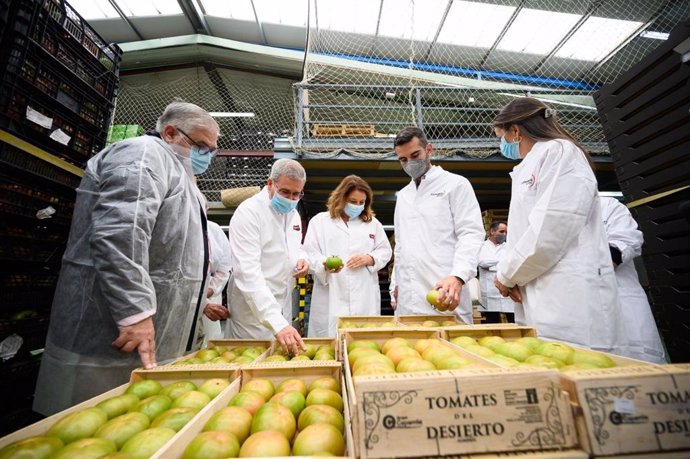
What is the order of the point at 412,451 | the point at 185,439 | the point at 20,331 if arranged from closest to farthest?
1. the point at 412,451
2. the point at 185,439
3. the point at 20,331

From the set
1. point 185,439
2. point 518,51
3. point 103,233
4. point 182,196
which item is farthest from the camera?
point 518,51

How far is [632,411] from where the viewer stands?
2.19 ft

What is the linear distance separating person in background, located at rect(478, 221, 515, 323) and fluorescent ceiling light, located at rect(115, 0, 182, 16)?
1000cm

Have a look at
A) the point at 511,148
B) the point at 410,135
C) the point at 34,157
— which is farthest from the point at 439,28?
the point at 34,157

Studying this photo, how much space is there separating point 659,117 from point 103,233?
3.45 m

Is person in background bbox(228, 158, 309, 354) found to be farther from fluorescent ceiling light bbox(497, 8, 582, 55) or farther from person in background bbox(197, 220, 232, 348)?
fluorescent ceiling light bbox(497, 8, 582, 55)

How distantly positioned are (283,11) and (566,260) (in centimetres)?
975

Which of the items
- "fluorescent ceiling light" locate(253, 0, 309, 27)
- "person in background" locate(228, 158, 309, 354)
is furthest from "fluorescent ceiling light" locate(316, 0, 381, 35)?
"person in background" locate(228, 158, 309, 354)

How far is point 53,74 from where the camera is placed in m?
2.06

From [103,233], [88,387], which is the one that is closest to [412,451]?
[103,233]

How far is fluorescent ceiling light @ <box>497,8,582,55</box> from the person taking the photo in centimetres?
763

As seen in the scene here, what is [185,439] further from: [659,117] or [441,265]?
[659,117]

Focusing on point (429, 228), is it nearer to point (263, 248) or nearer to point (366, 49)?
point (263, 248)

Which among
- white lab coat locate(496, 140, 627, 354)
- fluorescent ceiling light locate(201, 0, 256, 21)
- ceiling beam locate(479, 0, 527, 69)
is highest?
fluorescent ceiling light locate(201, 0, 256, 21)
